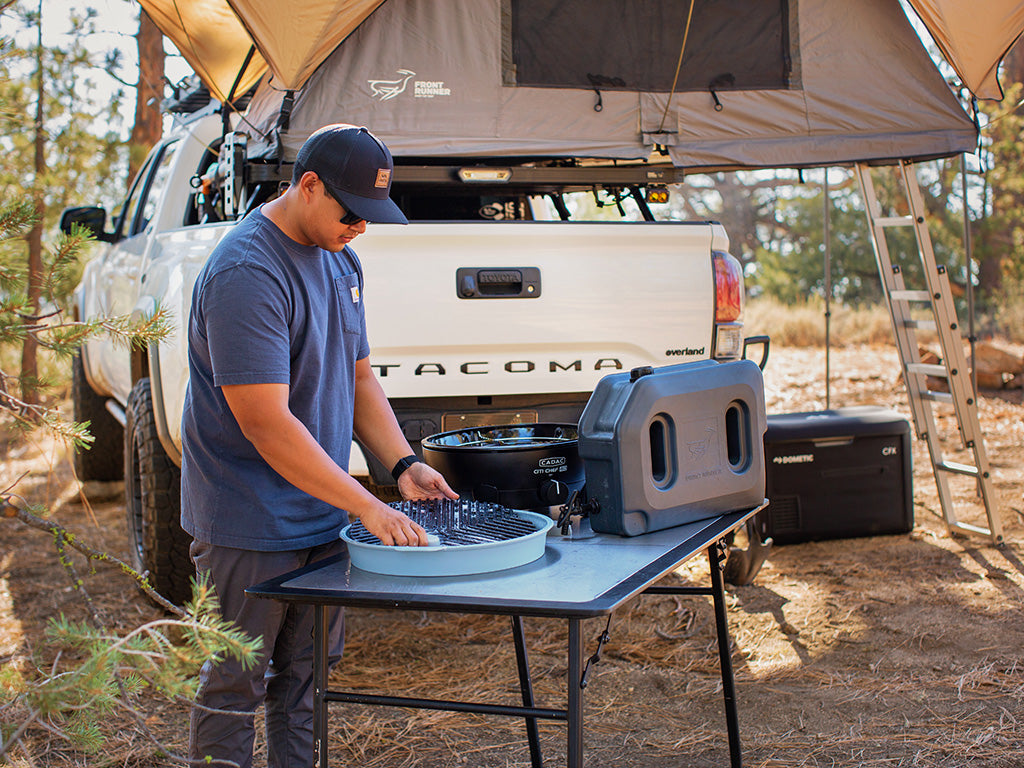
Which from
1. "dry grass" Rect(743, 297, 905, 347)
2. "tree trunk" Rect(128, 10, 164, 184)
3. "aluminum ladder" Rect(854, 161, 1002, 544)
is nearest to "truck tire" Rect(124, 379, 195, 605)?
"aluminum ladder" Rect(854, 161, 1002, 544)

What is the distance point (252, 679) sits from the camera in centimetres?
244

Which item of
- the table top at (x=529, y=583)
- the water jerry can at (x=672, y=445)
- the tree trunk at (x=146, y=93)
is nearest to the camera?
the table top at (x=529, y=583)

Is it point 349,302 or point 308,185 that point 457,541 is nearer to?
point 349,302

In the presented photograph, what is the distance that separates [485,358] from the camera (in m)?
4.04

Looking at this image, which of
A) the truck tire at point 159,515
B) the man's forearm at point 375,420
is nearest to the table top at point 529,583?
the man's forearm at point 375,420

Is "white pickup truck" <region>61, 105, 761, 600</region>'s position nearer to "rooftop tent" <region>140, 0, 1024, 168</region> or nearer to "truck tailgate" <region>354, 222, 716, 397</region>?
"truck tailgate" <region>354, 222, 716, 397</region>

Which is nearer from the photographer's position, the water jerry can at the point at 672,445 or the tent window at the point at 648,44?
the water jerry can at the point at 672,445

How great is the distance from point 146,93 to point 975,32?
7177 mm

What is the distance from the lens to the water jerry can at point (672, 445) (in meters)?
2.38

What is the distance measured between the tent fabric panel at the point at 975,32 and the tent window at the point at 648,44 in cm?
76

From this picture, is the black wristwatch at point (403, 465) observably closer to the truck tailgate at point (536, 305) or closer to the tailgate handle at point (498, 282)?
the truck tailgate at point (536, 305)

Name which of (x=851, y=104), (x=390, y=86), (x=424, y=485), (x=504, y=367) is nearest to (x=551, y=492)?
(x=424, y=485)

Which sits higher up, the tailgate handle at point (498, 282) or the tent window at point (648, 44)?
the tent window at point (648, 44)

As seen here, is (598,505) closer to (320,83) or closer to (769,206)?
(320,83)
